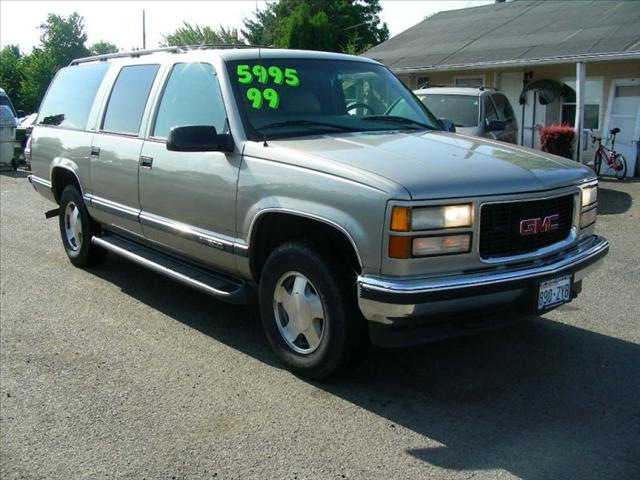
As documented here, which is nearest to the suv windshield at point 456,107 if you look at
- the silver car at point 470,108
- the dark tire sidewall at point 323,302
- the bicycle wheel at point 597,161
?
the silver car at point 470,108

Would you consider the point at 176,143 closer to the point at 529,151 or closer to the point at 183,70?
the point at 183,70

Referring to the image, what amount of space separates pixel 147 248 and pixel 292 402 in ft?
7.93

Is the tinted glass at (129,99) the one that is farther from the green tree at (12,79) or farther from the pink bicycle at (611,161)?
the green tree at (12,79)

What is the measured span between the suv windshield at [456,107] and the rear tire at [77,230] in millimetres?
6506

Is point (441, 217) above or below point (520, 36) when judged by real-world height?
below

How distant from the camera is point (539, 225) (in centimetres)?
391

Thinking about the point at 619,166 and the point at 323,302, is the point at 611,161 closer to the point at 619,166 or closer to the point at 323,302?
the point at 619,166

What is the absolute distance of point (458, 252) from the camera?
3604 mm

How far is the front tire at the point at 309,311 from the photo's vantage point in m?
3.91

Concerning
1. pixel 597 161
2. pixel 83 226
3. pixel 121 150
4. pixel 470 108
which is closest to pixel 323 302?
pixel 121 150

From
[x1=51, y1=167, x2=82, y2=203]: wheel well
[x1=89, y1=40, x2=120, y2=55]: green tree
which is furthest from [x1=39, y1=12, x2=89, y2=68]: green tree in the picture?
[x1=51, y1=167, x2=82, y2=203]: wheel well

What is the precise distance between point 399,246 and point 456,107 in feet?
27.6

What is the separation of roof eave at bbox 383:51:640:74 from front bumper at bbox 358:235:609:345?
11.6m

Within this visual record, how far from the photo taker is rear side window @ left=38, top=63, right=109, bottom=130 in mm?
6594
